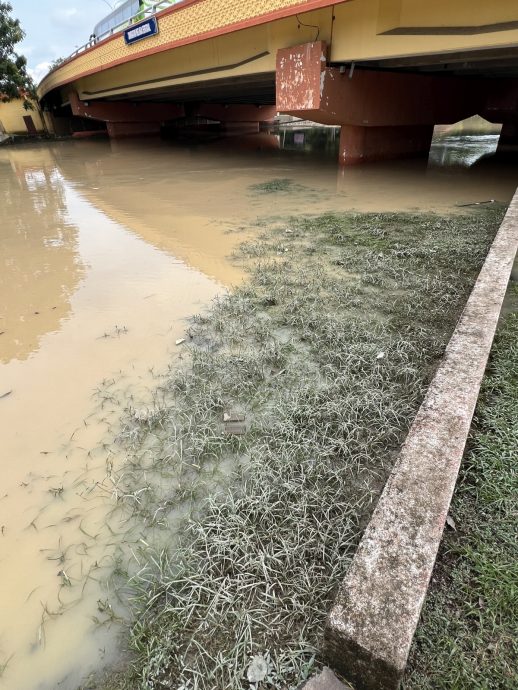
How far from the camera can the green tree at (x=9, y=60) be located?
22.5 meters

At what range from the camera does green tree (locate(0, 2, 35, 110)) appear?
73.8 feet

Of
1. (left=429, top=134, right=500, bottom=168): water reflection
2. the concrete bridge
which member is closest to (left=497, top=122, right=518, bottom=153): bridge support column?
the concrete bridge

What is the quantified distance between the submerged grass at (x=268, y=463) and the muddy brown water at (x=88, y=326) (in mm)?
165

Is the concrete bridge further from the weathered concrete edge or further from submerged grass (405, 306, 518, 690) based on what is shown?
submerged grass (405, 306, 518, 690)

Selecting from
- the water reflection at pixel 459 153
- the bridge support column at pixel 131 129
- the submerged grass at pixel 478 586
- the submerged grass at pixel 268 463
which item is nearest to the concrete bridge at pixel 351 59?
the water reflection at pixel 459 153

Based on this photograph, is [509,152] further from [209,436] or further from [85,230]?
[209,436]

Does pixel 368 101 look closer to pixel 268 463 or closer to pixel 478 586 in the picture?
pixel 268 463

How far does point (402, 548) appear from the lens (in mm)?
1126

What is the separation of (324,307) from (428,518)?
202 cm

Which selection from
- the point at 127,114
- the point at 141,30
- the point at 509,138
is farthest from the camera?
the point at 127,114

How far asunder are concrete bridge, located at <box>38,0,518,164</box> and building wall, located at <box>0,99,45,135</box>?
50.8 ft

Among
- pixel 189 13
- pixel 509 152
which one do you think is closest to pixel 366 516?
pixel 189 13

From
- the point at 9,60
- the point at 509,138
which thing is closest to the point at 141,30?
the point at 509,138

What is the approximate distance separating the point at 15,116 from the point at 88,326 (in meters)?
31.1
